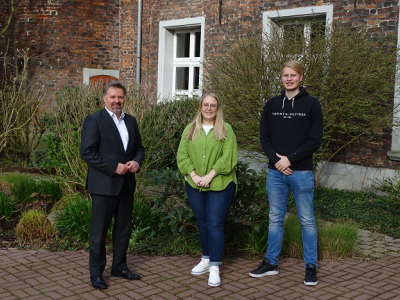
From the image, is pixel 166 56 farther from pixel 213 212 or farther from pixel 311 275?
pixel 311 275

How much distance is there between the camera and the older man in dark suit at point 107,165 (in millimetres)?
4008

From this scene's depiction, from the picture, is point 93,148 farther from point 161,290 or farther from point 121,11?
point 121,11

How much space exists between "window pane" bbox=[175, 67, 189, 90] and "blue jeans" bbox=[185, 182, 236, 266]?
8830 mm

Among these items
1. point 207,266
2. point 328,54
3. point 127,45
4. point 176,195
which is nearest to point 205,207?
point 207,266

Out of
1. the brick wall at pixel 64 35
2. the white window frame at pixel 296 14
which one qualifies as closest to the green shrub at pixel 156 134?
the white window frame at pixel 296 14

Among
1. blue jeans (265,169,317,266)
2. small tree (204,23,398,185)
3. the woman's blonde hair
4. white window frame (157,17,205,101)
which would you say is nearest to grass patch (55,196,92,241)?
the woman's blonde hair

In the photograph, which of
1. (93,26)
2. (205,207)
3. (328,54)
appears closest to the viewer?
(205,207)

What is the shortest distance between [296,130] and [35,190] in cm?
457

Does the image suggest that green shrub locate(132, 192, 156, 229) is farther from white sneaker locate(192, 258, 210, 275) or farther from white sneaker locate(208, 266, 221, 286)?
white sneaker locate(208, 266, 221, 286)

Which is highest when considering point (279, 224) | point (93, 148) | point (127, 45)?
point (127, 45)

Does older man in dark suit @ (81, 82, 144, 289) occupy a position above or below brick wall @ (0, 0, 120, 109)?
below

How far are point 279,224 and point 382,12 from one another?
5.74 meters

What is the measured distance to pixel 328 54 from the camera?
7730mm

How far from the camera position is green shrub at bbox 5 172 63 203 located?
6.95 metres
